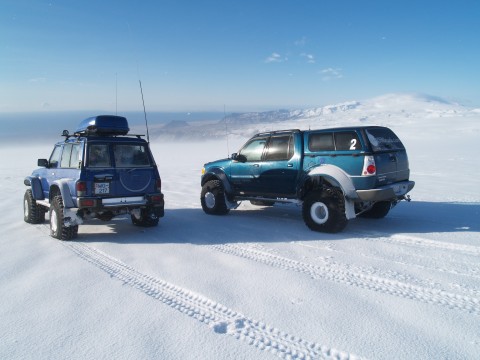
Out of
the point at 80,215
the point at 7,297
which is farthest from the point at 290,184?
the point at 7,297

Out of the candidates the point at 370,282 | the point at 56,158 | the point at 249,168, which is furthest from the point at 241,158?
the point at 370,282

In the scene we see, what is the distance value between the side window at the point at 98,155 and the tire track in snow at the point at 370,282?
8.95ft

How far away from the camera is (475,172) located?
48.6ft

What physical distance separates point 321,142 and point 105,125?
4.09 metres

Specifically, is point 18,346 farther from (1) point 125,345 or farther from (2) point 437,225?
(2) point 437,225

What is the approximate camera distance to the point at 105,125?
6.97 meters

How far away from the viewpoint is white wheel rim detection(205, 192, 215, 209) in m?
8.62

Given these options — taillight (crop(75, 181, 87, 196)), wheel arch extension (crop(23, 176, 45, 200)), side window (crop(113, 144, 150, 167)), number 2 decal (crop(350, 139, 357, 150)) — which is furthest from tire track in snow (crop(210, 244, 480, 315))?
wheel arch extension (crop(23, 176, 45, 200))

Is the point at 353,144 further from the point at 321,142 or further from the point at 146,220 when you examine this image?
the point at 146,220

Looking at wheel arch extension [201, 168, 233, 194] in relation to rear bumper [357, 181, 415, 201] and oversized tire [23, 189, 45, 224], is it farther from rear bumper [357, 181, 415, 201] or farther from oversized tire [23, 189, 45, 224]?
oversized tire [23, 189, 45, 224]

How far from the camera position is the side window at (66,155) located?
6861 mm

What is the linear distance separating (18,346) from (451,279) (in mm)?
4561

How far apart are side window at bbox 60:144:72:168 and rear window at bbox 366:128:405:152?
5.42m

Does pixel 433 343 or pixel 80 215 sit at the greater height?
pixel 80 215
